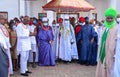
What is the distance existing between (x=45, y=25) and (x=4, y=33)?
2905mm

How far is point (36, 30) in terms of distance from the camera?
32.4 feet

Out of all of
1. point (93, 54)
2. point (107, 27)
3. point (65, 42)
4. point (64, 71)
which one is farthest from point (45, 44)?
point (107, 27)

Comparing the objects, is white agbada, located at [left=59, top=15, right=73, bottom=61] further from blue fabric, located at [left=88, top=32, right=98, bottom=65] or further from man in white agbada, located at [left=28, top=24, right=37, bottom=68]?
man in white agbada, located at [left=28, top=24, right=37, bottom=68]

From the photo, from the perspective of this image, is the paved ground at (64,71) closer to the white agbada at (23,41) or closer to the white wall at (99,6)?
the white agbada at (23,41)

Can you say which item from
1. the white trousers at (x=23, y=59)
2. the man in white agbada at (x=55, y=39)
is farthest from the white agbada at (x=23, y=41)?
the man in white agbada at (x=55, y=39)

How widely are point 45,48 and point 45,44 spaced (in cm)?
16

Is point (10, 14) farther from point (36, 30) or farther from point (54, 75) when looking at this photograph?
point (54, 75)

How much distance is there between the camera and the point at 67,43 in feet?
35.6

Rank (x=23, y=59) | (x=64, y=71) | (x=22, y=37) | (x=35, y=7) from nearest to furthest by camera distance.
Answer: (x=22, y=37)
(x=23, y=59)
(x=64, y=71)
(x=35, y=7)

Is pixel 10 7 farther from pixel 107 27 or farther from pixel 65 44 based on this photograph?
pixel 107 27

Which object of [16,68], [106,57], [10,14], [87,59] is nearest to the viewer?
[106,57]

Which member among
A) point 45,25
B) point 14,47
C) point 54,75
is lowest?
point 54,75

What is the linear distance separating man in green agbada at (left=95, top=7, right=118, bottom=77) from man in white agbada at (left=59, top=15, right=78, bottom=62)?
5217 millimetres

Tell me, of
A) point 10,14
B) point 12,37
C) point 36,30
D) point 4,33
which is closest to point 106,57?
point 4,33
